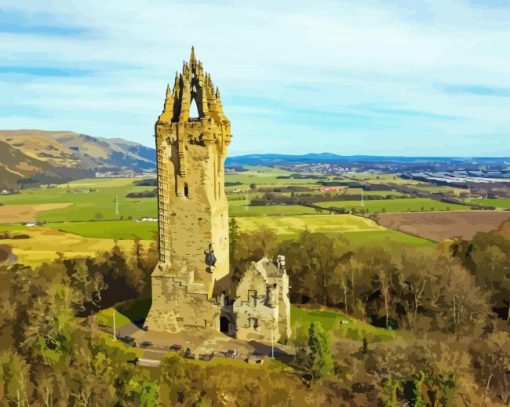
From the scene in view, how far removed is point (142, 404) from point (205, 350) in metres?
10.6

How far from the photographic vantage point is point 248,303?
42.7 meters

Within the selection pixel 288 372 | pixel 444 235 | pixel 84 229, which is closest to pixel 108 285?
pixel 288 372

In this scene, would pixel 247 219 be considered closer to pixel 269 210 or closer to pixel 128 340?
pixel 269 210

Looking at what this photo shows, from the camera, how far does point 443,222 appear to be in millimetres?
116312

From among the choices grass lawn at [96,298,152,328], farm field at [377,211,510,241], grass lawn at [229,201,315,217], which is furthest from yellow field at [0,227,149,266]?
farm field at [377,211,510,241]

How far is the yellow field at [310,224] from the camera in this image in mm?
111375

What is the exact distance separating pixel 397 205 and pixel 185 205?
396ft

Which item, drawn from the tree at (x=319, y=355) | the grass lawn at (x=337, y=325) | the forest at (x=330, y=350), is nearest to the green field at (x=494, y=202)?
the forest at (x=330, y=350)

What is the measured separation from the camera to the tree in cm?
3638

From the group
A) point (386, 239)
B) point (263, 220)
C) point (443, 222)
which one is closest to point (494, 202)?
point (443, 222)

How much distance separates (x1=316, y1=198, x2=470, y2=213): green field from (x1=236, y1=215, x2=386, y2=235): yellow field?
18.6 metres

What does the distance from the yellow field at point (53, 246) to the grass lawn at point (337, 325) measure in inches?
1867

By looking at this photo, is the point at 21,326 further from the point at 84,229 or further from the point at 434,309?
the point at 84,229

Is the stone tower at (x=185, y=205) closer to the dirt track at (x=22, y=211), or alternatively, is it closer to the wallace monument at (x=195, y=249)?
the wallace monument at (x=195, y=249)
